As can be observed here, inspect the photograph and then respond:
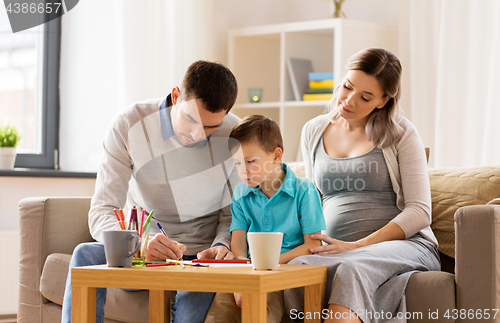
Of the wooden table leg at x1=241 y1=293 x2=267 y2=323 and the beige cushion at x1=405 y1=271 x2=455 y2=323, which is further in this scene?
the beige cushion at x1=405 y1=271 x2=455 y2=323

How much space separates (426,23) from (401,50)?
19 cm

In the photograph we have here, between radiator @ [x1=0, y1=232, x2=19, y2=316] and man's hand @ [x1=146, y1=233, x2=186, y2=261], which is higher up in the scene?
man's hand @ [x1=146, y1=233, x2=186, y2=261]

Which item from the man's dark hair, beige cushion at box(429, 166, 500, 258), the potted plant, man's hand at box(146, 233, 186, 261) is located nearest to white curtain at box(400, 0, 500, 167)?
beige cushion at box(429, 166, 500, 258)

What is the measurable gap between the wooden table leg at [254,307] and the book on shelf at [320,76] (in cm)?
229

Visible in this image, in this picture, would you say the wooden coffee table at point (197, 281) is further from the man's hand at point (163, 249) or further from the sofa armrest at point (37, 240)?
the sofa armrest at point (37, 240)

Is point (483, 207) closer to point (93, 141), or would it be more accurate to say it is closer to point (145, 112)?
point (145, 112)

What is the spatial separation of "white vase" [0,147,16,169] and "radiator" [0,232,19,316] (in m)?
0.41

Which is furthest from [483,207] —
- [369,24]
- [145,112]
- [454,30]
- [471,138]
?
[369,24]

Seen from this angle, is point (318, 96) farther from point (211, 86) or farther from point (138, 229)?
point (138, 229)

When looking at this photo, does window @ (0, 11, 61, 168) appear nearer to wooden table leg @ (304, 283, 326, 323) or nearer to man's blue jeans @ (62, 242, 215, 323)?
man's blue jeans @ (62, 242, 215, 323)

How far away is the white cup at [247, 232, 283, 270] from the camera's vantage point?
1168mm

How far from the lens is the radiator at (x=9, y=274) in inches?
105

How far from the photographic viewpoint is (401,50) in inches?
121

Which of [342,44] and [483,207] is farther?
[342,44]
